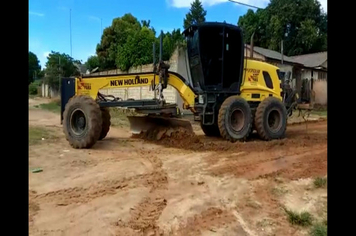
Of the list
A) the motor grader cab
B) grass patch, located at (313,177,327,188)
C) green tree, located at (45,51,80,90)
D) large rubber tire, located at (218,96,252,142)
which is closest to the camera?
grass patch, located at (313,177,327,188)

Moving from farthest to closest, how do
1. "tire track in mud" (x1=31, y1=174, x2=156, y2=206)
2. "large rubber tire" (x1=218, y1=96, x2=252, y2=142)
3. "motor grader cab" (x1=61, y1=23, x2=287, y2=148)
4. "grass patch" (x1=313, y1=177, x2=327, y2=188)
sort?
1. "large rubber tire" (x1=218, y1=96, x2=252, y2=142)
2. "motor grader cab" (x1=61, y1=23, x2=287, y2=148)
3. "grass patch" (x1=313, y1=177, x2=327, y2=188)
4. "tire track in mud" (x1=31, y1=174, x2=156, y2=206)

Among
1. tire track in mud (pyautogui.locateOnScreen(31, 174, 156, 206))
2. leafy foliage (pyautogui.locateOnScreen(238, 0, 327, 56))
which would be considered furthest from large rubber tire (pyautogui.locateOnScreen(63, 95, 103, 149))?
leafy foliage (pyautogui.locateOnScreen(238, 0, 327, 56))

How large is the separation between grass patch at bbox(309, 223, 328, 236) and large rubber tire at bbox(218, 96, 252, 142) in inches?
160

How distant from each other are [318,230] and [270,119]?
5.10 metres

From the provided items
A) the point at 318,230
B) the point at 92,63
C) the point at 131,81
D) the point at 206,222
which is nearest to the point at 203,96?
the point at 131,81

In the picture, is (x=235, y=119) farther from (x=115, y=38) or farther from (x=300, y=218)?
(x=115, y=38)

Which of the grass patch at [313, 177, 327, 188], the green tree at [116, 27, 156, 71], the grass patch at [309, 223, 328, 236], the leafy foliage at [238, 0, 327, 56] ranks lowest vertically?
the grass patch at [309, 223, 328, 236]

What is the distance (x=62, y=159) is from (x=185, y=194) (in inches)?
106

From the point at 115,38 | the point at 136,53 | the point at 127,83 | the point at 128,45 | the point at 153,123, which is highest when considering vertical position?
the point at 115,38

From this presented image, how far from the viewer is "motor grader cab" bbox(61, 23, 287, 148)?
668cm

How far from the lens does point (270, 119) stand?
7.62 meters

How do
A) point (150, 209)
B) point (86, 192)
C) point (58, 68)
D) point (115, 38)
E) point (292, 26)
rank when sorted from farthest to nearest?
point (292, 26) < point (58, 68) < point (115, 38) < point (86, 192) < point (150, 209)

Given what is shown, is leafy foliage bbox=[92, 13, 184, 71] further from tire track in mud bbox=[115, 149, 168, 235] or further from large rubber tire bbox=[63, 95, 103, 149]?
tire track in mud bbox=[115, 149, 168, 235]
